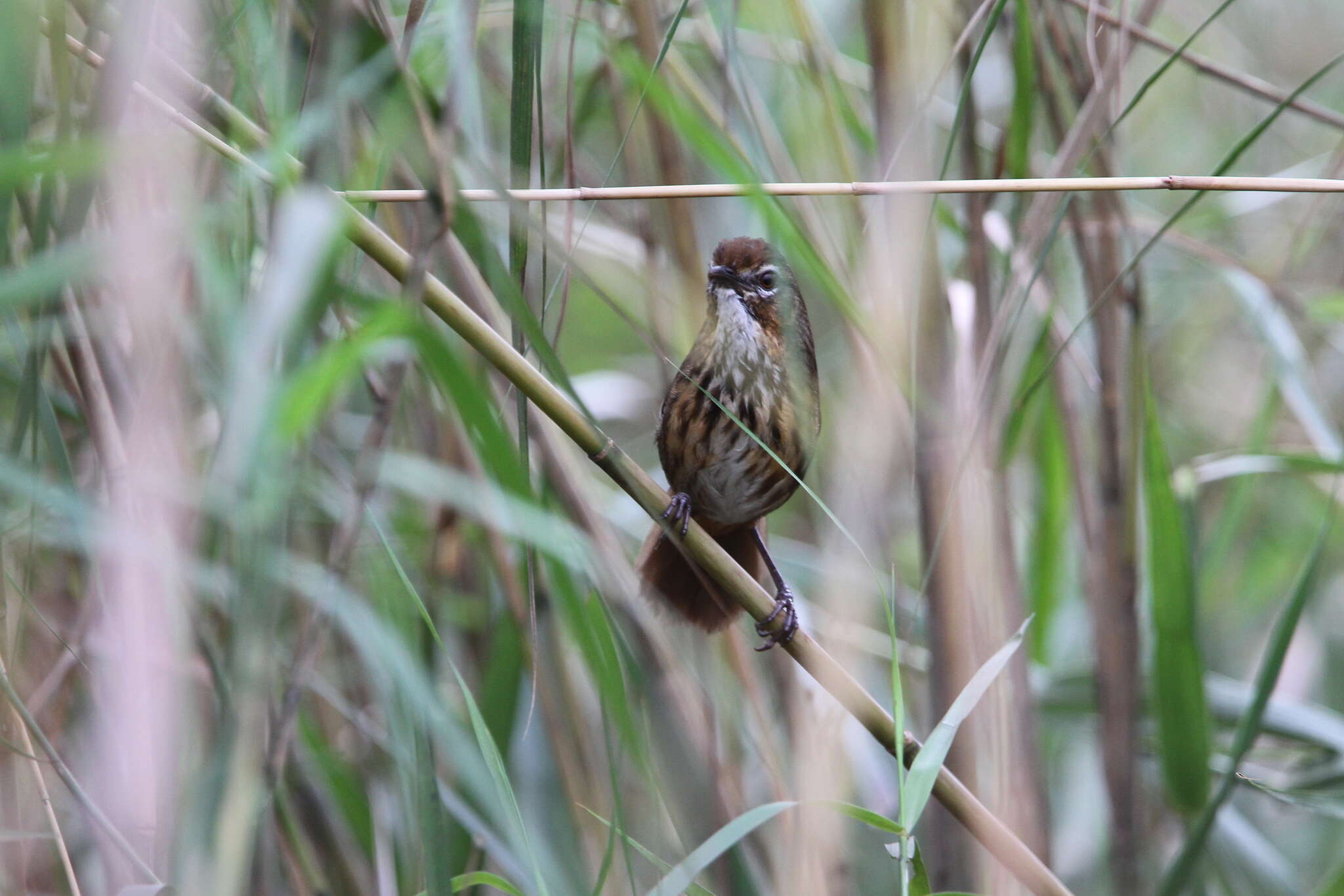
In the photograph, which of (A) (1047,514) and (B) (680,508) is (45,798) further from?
(A) (1047,514)

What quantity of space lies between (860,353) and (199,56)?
3.23ft

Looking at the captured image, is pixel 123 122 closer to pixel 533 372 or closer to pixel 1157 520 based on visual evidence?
→ pixel 533 372

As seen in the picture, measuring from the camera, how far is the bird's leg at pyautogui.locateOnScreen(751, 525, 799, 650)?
1580 millimetres

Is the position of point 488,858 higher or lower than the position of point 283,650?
lower

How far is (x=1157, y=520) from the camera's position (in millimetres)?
1905

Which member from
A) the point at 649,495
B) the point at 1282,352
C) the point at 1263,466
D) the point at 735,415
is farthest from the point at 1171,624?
the point at 649,495

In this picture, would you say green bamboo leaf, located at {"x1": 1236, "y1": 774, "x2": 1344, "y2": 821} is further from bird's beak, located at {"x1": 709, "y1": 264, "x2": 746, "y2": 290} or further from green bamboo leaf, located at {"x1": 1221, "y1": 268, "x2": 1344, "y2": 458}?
bird's beak, located at {"x1": 709, "y1": 264, "x2": 746, "y2": 290}

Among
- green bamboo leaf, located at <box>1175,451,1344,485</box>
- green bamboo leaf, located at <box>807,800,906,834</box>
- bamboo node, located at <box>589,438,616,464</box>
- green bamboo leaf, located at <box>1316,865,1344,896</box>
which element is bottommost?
green bamboo leaf, located at <box>1316,865,1344,896</box>

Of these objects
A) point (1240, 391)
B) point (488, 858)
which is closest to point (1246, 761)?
point (488, 858)

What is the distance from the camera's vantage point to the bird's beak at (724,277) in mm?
2094

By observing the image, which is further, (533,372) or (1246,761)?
(1246,761)

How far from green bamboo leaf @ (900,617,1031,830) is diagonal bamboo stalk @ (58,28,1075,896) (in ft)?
0.11

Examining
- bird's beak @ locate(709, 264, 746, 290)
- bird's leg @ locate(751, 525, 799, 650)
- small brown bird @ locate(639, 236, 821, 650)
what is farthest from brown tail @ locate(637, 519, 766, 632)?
bird's beak @ locate(709, 264, 746, 290)

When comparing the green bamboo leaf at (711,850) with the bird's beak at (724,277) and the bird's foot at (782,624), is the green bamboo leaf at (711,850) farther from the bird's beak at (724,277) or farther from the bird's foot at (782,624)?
the bird's beak at (724,277)
